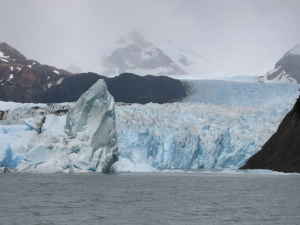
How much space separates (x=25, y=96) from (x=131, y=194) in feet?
187

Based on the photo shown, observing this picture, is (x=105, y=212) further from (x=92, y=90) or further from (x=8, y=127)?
(x=8, y=127)

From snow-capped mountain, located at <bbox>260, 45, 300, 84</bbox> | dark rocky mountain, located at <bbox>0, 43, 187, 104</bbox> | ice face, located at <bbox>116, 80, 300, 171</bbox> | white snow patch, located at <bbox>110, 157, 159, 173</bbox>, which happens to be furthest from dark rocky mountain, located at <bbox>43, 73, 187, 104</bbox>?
white snow patch, located at <bbox>110, 157, 159, 173</bbox>

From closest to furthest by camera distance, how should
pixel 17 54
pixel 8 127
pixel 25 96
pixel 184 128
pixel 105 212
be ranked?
1. pixel 105 212
2. pixel 8 127
3. pixel 184 128
4. pixel 25 96
5. pixel 17 54

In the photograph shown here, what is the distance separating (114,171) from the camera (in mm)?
30438

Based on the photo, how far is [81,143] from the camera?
24.2 m

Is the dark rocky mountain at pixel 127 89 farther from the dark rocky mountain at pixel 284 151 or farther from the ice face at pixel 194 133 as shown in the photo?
the dark rocky mountain at pixel 284 151

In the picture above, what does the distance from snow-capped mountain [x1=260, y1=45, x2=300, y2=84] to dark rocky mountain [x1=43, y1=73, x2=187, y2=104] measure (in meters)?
20.0

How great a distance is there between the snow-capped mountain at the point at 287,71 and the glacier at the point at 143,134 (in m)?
23.6

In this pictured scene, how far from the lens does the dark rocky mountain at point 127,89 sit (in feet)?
A: 229

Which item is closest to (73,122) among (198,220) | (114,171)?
(114,171)

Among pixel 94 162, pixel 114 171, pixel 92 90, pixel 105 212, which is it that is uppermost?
pixel 92 90

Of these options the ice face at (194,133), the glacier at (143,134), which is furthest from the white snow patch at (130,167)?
the ice face at (194,133)

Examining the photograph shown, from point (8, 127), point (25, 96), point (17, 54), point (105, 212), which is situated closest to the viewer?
point (105, 212)

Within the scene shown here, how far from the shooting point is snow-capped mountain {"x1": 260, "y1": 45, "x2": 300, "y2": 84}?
246ft
